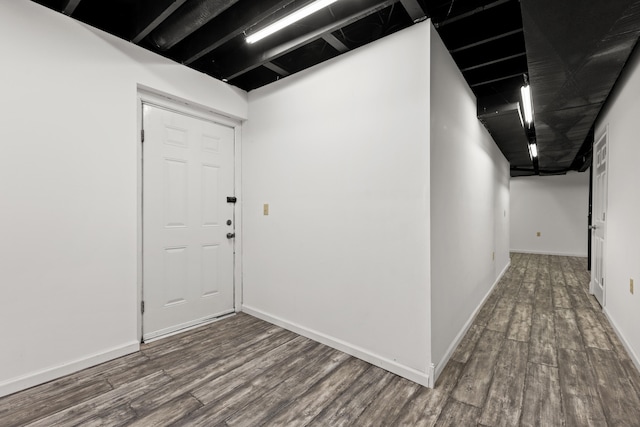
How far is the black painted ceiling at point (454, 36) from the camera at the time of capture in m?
1.88

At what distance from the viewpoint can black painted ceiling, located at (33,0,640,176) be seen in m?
1.88

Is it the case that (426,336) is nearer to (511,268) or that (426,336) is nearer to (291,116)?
(291,116)

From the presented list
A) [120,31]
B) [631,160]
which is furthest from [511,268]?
[120,31]

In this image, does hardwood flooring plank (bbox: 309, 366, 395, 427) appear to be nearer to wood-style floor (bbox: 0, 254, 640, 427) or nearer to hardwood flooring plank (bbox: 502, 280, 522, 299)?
wood-style floor (bbox: 0, 254, 640, 427)

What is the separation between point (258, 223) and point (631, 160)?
143 inches

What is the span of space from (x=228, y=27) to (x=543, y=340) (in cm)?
411

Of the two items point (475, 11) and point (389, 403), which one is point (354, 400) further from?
point (475, 11)

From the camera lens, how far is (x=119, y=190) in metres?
2.46

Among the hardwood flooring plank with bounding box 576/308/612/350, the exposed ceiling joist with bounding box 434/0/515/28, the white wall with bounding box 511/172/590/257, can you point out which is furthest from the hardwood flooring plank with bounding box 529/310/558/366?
the white wall with bounding box 511/172/590/257

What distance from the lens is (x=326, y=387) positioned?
205 centimetres

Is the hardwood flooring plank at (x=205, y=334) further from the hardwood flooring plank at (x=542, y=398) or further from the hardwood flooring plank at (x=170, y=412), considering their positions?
the hardwood flooring plank at (x=542, y=398)

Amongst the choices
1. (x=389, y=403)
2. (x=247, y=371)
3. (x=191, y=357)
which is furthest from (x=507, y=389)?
(x=191, y=357)

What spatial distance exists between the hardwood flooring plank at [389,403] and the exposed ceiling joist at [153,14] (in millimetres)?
3071

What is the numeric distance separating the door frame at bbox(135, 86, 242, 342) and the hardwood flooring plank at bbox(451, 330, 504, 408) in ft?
8.23
